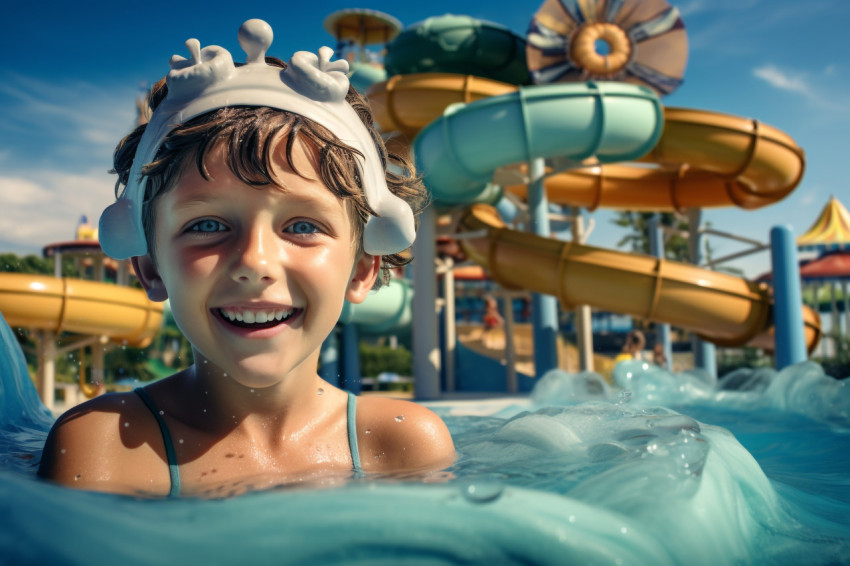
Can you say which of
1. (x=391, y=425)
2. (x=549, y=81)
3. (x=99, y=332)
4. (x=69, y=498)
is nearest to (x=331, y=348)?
(x=99, y=332)

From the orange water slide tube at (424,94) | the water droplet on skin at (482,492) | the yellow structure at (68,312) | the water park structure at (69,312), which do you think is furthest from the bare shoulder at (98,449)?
the orange water slide tube at (424,94)

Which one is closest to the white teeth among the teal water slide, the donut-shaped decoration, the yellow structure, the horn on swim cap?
the horn on swim cap

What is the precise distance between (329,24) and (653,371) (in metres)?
18.2

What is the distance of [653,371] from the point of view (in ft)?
21.3

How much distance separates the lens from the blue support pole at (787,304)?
29.2 feet

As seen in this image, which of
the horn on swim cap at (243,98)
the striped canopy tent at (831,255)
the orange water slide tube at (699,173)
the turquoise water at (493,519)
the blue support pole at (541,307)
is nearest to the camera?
the turquoise water at (493,519)

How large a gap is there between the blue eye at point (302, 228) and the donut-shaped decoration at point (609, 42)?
34.0 ft

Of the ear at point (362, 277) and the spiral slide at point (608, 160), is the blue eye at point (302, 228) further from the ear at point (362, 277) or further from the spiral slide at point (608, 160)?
the spiral slide at point (608, 160)

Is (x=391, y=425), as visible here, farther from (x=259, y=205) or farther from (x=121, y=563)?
(x=121, y=563)

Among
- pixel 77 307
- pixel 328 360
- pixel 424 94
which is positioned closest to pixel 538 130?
pixel 424 94

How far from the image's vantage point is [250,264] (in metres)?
1.42

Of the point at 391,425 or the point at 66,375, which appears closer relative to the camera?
the point at 391,425

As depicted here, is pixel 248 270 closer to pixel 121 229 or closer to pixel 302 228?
pixel 302 228

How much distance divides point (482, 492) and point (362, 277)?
3.58 ft
